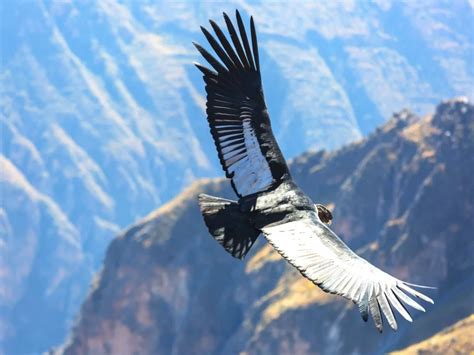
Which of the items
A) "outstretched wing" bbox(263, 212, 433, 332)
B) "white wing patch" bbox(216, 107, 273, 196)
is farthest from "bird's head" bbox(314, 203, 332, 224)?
"white wing patch" bbox(216, 107, 273, 196)

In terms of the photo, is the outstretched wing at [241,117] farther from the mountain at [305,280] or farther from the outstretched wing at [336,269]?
the mountain at [305,280]

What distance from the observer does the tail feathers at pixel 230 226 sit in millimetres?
16406

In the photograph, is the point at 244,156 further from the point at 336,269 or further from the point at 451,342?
the point at 451,342

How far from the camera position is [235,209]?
1691cm

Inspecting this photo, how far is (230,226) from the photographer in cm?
1669

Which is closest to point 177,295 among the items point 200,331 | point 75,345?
point 200,331

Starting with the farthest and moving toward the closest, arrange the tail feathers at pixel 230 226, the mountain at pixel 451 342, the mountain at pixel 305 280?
the mountain at pixel 305 280 < the mountain at pixel 451 342 < the tail feathers at pixel 230 226

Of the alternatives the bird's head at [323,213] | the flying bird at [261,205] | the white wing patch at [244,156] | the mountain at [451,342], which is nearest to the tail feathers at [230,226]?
the flying bird at [261,205]

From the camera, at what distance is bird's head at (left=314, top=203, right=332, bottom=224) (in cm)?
1753

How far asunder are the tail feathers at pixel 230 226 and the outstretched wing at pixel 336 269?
1.19 feet

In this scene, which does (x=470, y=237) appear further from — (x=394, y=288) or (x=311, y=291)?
(x=394, y=288)

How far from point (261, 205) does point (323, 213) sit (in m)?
1.35

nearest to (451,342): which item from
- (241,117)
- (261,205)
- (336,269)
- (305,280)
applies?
(305,280)

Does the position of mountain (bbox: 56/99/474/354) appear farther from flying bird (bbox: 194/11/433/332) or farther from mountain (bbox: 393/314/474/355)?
flying bird (bbox: 194/11/433/332)
